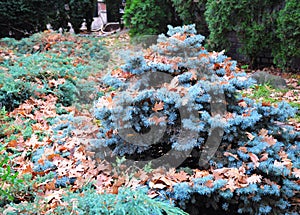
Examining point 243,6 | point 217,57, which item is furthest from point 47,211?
point 243,6

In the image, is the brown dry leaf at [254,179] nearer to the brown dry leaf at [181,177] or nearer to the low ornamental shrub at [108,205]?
the brown dry leaf at [181,177]

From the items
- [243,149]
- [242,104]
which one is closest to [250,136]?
[243,149]

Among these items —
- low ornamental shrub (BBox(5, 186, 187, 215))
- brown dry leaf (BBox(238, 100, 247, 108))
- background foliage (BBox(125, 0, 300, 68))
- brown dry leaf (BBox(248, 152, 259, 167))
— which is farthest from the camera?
background foliage (BBox(125, 0, 300, 68))

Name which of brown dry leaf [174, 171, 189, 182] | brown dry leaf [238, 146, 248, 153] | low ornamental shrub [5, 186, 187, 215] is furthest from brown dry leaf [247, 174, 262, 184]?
low ornamental shrub [5, 186, 187, 215]

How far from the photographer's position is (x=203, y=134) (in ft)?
7.26

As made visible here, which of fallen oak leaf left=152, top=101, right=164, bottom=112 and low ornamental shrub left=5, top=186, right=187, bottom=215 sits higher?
fallen oak leaf left=152, top=101, right=164, bottom=112

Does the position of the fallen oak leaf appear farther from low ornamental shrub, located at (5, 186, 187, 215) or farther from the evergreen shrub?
the evergreen shrub

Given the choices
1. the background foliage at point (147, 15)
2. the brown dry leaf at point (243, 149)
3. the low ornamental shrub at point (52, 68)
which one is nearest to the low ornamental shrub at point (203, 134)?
the brown dry leaf at point (243, 149)

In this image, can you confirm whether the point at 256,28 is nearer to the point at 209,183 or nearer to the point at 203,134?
the point at 203,134

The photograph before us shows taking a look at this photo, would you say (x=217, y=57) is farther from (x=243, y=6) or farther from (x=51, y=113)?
(x=243, y=6)

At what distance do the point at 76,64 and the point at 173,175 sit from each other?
3.20m

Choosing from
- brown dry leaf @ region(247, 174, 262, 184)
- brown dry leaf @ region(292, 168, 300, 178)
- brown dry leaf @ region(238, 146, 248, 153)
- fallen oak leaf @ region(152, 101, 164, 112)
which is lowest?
brown dry leaf @ region(292, 168, 300, 178)

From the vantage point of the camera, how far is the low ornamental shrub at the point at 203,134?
6.72 feet

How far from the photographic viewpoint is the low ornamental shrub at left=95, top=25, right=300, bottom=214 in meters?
2.05
